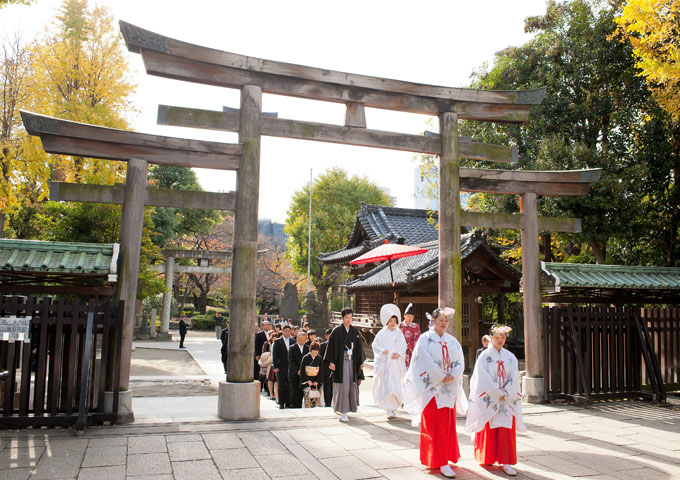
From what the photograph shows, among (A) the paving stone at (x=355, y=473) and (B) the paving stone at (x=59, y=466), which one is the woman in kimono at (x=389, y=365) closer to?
(A) the paving stone at (x=355, y=473)

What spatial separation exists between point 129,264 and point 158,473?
3283 mm

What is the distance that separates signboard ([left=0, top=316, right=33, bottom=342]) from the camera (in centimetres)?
605

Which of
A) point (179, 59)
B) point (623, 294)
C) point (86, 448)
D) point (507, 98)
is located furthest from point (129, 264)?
point (623, 294)

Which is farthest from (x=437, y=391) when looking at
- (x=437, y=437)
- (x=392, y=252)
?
(x=392, y=252)

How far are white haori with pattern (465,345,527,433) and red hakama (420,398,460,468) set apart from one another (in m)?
0.32

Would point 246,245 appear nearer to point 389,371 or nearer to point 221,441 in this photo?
point 221,441

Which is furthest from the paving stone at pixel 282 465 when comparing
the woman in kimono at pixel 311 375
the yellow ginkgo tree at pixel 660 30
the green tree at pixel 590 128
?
the green tree at pixel 590 128

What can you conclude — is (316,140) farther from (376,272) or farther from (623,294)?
(376,272)

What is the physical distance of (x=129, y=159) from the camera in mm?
7160

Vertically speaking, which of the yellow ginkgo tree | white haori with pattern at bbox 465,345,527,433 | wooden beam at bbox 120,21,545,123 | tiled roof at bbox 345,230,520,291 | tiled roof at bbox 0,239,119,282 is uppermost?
the yellow ginkgo tree

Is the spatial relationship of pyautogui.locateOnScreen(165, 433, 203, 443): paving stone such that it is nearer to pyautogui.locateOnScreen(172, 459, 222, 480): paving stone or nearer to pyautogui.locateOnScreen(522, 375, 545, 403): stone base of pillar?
pyautogui.locateOnScreen(172, 459, 222, 480): paving stone

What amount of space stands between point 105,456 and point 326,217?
105 feet

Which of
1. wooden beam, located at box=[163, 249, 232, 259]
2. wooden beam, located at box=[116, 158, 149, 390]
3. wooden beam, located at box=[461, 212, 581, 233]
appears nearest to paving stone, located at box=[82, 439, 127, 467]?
wooden beam, located at box=[116, 158, 149, 390]

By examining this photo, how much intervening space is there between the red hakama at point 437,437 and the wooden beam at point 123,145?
15.0 feet
